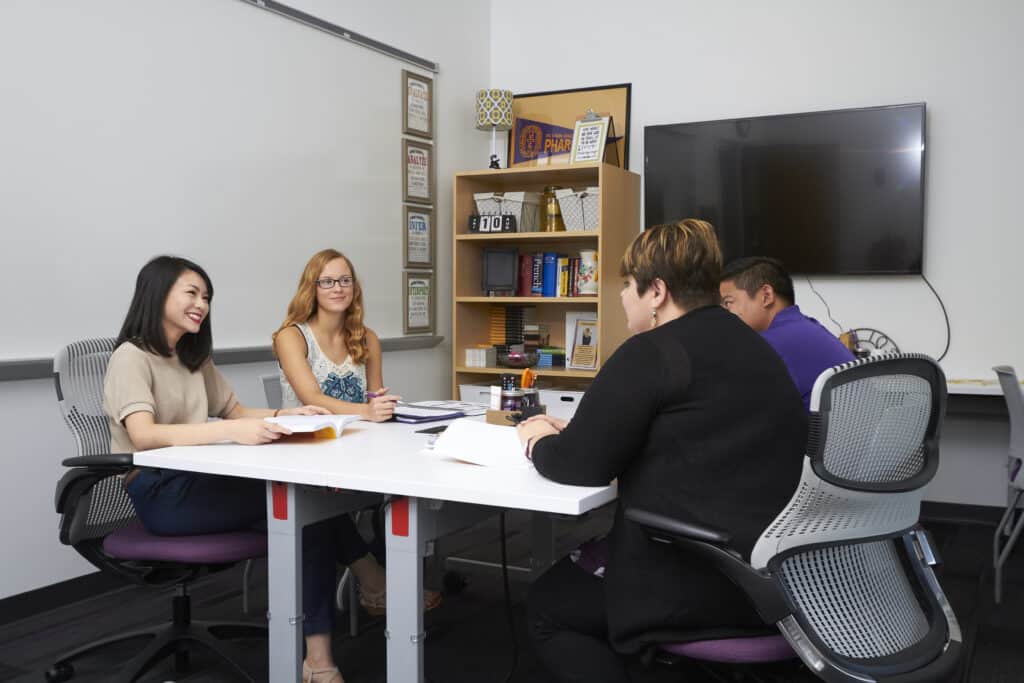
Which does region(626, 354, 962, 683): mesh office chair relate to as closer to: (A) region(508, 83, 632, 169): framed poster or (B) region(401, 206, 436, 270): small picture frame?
(B) region(401, 206, 436, 270): small picture frame

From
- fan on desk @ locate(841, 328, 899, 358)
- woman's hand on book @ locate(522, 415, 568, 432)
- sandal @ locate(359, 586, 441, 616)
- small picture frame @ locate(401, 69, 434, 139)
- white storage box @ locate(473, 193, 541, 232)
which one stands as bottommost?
sandal @ locate(359, 586, 441, 616)

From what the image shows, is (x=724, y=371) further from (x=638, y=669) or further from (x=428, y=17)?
(x=428, y=17)

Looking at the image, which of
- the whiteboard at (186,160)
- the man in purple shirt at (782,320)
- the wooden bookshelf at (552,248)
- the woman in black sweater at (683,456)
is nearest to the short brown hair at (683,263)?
the woman in black sweater at (683,456)

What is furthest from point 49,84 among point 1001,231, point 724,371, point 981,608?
point 1001,231

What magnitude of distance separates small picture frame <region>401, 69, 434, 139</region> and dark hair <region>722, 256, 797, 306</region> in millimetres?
2359

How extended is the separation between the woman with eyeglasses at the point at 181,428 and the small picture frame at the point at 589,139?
272 cm

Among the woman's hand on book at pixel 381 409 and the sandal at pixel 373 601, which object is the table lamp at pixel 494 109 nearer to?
the woman's hand on book at pixel 381 409

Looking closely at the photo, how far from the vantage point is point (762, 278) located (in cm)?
284

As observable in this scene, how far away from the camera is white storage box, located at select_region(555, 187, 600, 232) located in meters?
4.63

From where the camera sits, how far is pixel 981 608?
3148mm

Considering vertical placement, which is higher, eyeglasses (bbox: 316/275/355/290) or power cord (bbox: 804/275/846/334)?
eyeglasses (bbox: 316/275/355/290)

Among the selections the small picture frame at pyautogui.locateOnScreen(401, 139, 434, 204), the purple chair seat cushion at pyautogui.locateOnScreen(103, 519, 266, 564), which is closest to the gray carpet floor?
the purple chair seat cushion at pyautogui.locateOnScreen(103, 519, 266, 564)

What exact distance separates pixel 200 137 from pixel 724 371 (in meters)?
2.65

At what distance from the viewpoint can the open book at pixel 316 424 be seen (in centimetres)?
219
